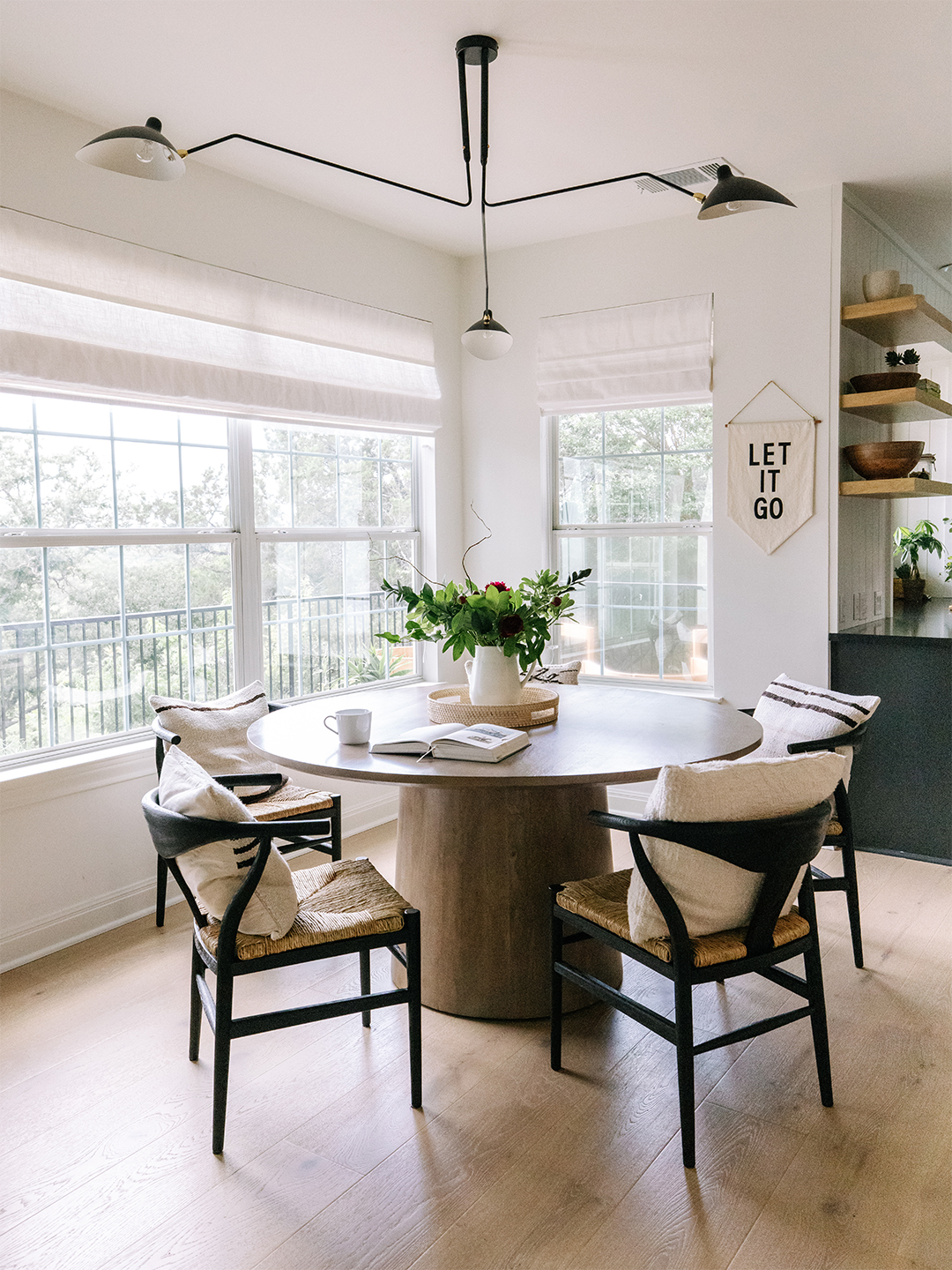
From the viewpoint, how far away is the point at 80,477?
323cm

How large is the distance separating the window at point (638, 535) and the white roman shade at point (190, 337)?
34.9 inches

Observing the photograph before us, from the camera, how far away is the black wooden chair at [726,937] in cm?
188

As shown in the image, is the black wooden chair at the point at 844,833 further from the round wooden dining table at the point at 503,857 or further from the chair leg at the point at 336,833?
the chair leg at the point at 336,833

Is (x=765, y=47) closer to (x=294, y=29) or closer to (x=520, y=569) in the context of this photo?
(x=294, y=29)

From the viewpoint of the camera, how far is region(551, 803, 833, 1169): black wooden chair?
6.16 ft

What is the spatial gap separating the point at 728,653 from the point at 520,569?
3.77 ft

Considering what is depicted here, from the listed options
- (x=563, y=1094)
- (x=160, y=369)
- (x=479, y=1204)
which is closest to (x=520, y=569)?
(x=160, y=369)

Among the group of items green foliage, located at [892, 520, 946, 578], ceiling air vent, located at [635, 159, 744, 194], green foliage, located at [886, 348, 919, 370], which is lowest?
green foliage, located at [892, 520, 946, 578]

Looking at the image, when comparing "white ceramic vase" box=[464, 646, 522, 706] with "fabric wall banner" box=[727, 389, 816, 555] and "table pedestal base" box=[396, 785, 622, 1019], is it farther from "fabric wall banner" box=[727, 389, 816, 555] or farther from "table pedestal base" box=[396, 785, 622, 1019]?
"fabric wall banner" box=[727, 389, 816, 555]

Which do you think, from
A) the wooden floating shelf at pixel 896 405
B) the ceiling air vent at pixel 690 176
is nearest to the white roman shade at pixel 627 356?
the ceiling air vent at pixel 690 176

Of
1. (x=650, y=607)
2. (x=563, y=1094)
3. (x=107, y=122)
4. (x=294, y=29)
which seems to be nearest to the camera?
(x=563, y=1094)

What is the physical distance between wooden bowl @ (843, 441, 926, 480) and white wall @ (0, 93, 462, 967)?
2259 mm

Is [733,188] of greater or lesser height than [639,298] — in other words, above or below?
below

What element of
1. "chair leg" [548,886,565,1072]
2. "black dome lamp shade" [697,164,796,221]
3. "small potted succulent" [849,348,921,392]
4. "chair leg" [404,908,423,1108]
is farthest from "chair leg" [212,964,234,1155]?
"small potted succulent" [849,348,921,392]
